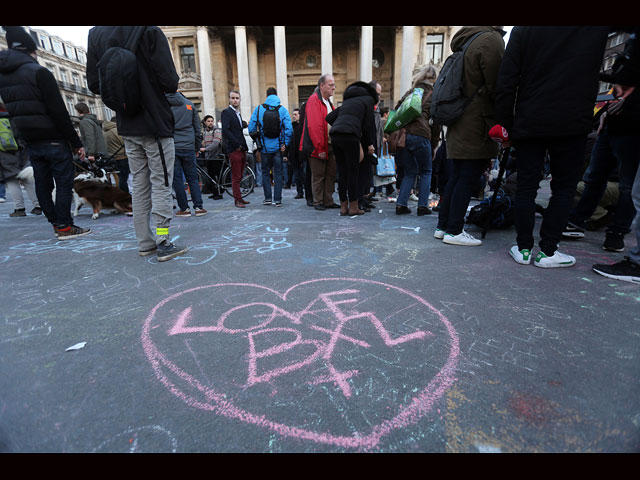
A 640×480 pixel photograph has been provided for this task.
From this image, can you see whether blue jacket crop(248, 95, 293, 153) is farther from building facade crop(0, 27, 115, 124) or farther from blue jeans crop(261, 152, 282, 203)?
building facade crop(0, 27, 115, 124)

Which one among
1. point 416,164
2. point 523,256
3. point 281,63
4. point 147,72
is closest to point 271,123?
point 416,164

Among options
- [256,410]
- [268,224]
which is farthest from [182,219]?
[256,410]

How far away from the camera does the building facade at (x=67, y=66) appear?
1431 inches

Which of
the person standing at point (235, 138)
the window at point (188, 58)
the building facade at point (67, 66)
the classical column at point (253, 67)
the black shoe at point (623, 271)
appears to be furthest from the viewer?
the building facade at point (67, 66)

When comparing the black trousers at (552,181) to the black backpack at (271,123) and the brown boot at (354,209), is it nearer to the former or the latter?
the brown boot at (354,209)

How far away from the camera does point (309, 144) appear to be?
5344 millimetres

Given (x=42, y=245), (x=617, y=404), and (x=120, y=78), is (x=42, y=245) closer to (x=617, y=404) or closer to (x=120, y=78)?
(x=120, y=78)

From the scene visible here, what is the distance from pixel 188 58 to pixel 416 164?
28933 mm

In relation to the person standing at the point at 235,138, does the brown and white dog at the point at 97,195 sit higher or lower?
lower

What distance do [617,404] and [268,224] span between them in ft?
13.0

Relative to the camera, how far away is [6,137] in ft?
17.3

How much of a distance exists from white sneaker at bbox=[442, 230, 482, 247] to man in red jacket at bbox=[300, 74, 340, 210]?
2.60 m

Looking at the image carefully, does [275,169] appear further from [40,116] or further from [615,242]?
[615,242]

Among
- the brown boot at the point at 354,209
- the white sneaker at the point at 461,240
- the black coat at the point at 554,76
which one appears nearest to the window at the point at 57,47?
the brown boot at the point at 354,209
